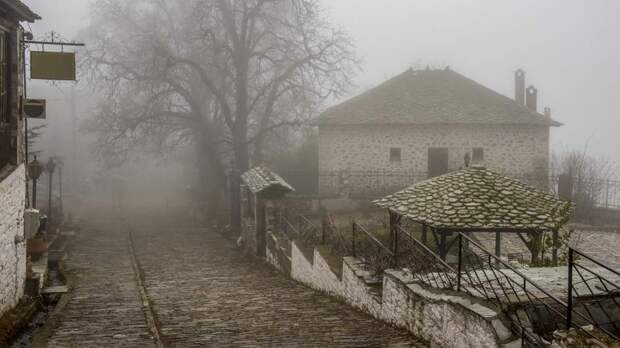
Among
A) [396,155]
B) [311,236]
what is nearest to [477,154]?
[396,155]

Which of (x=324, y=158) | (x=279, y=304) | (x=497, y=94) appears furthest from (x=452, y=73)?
(x=279, y=304)

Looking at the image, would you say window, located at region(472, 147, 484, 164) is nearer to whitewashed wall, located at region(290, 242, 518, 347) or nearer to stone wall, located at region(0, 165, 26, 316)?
whitewashed wall, located at region(290, 242, 518, 347)

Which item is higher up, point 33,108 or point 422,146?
point 33,108

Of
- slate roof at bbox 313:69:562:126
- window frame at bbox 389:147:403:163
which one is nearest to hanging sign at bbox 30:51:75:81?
slate roof at bbox 313:69:562:126

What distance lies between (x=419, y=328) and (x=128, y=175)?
47983 mm

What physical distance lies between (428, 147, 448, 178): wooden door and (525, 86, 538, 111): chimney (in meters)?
6.46

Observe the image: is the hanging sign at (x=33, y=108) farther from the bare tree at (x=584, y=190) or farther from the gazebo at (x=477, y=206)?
the bare tree at (x=584, y=190)

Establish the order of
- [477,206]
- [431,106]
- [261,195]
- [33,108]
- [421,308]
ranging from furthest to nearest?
[431,106]
[261,195]
[33,108]
[477,206]
[421,308]

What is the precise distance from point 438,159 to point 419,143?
127cm

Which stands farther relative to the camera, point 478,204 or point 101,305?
point 101,305

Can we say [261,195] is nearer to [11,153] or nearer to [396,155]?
[11,153]

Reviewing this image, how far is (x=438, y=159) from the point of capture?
29859 millimetres

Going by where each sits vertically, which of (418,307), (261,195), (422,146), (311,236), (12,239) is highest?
(422,146)

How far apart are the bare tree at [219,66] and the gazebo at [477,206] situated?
1478 cm
